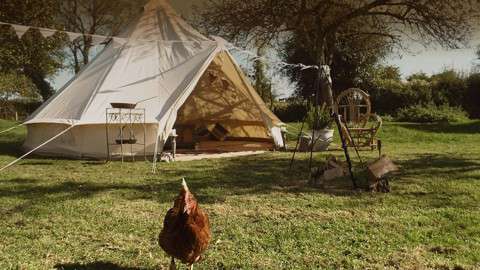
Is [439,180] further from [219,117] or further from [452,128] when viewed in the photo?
[452,128]

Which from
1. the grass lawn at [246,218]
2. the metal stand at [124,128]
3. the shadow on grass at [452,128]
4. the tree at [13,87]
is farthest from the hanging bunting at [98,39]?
the tree at [13,87]

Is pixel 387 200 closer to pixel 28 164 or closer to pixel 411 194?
pixel 411 194

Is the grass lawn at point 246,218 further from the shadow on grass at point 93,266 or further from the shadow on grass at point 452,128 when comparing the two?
the shadow on grass at point 452,128

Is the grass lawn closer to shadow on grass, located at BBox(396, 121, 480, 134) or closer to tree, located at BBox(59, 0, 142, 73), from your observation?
shadow on grass, located at BBox(396, 121, 480, 134)

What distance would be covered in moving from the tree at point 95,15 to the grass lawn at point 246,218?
20.3m

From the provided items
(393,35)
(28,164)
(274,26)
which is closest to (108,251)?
(28,164)

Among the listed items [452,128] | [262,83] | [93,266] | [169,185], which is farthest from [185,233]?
[262,83]

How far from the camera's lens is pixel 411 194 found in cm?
536

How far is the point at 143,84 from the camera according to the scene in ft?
29.3

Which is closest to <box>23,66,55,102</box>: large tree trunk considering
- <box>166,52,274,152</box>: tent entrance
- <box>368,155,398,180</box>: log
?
<box>166,52,274,152</box>: tent entrance

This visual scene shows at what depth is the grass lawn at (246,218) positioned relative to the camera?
10.7 feet

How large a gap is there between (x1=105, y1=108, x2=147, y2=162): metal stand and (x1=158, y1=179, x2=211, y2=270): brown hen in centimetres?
553

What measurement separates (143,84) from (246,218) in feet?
17.2

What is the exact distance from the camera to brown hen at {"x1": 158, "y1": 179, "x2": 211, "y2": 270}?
2.71 meters
